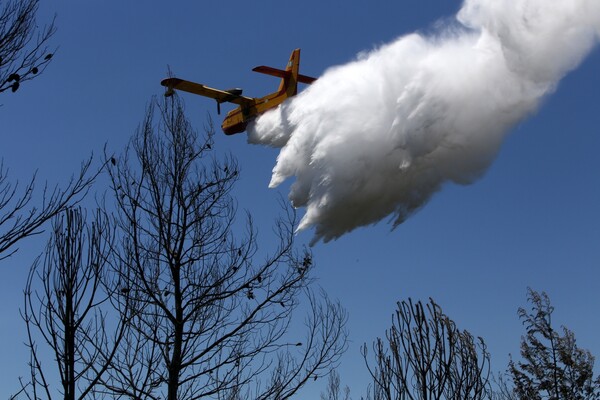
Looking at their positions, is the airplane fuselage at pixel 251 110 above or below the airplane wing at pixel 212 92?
below

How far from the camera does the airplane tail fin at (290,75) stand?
129ft

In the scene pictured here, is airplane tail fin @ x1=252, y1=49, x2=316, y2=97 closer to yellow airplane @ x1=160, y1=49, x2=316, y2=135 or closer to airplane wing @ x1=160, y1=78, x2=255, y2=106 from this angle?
yellow airplane @ x1=160, y1=49, x2=316, y2=135

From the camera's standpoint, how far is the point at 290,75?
40312 millimetres

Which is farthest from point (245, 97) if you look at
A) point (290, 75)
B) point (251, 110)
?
point (290, 75)

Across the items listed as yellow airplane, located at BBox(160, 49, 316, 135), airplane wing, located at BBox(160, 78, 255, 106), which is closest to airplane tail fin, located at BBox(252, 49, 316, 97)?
yellow airplane, located at BBox(160, 49, 316, 135)

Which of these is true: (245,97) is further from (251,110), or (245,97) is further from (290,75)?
(290,75)

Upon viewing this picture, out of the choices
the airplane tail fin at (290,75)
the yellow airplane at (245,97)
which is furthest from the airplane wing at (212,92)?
the airplane tail fin at (290,75)

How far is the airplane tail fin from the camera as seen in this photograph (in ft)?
129

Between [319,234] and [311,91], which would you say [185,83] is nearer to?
[311,91]

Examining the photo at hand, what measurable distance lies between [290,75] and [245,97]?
2752 mm

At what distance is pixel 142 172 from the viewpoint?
1062cm

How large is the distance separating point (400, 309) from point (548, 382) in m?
18.0

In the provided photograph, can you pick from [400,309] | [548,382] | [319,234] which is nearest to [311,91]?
[319,234]

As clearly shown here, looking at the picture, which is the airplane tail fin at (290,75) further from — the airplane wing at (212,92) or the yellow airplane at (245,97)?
the airplane wing at (212,92)
